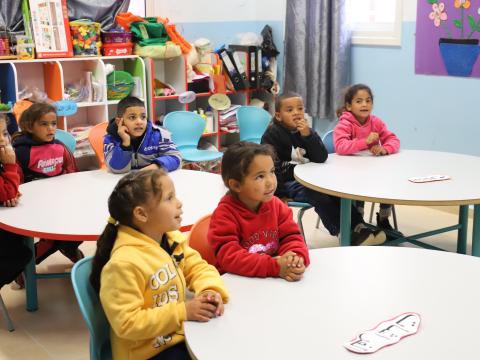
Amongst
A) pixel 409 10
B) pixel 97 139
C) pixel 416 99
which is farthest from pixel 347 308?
pixel 409 10

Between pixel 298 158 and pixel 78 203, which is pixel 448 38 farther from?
pixel 78 203

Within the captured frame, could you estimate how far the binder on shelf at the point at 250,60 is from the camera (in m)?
5.72

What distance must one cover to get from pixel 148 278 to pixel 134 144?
170 cm

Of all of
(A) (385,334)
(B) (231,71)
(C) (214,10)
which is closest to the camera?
(A) (385,334)

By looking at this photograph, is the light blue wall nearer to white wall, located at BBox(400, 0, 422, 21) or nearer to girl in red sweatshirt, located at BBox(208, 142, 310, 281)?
white wall, located at BBox(400, 0, 422, 21)

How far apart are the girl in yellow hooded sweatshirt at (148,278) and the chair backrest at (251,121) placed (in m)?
3.18

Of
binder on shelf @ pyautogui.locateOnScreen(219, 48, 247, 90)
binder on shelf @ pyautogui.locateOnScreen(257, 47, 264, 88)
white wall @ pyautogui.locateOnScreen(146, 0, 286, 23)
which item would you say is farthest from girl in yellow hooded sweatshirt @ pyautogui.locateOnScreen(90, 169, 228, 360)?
white wall @ pyautogui.locateOnScreen(146, 0, 286, 23)

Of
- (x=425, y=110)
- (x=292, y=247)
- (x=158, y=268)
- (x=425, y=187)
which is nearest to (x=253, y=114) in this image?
(x=425, y=110)

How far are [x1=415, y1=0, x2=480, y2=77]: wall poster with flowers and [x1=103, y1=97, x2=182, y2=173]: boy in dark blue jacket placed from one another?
232 cm

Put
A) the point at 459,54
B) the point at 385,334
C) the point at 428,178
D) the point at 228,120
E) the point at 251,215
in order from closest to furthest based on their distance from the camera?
the point at 385,334
the point at 251,215
the point at 428,178
the point at 459,54
the point at 228,120

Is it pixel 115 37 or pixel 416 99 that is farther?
pixel 115 37

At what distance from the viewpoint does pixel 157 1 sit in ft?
21.1

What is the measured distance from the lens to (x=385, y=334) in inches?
59.0

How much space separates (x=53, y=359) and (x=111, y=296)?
1328 millimetres
